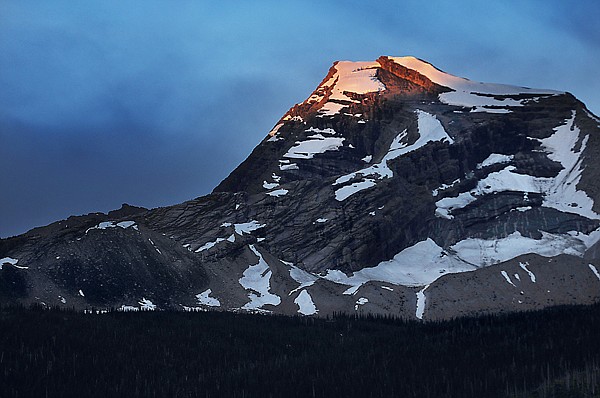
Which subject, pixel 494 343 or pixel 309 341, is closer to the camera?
pixel 494 343

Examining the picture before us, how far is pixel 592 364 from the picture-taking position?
128m

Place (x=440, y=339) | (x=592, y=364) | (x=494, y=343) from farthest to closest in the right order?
(x=440, y=339) < (x=494, y=343) < (x=592, y=364)

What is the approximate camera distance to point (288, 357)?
16988 centimetres

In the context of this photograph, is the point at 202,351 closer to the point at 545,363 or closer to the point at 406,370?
the point at 406,370

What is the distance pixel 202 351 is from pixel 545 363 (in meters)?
54.7

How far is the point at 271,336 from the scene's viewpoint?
18650 cm

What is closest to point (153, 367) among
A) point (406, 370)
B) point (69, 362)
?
point (69, 362)

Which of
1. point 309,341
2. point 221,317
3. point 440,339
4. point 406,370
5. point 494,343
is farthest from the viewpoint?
point 221,317

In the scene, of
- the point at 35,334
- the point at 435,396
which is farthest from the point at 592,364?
the point at 35,334

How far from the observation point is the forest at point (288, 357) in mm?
134250

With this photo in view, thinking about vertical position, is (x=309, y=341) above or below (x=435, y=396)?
above

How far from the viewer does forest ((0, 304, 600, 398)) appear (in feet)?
440

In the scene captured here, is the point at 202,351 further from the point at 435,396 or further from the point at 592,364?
the point at 592,364

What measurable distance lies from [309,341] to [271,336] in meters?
7.15
